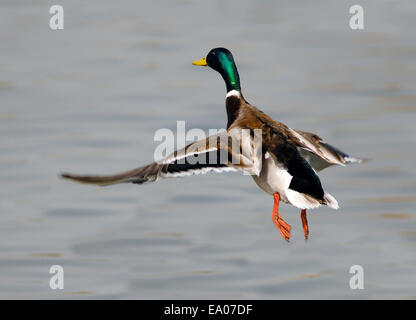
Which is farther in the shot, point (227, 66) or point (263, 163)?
point (227, 66)

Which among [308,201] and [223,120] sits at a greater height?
[223,120]

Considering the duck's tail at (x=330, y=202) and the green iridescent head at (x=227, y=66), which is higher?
the green iridescent head at (x=227, y=66)

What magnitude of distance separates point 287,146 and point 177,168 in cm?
76

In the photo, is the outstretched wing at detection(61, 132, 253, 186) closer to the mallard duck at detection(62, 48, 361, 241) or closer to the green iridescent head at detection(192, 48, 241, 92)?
the mallard duck at detection(62, 48, 361, 241)

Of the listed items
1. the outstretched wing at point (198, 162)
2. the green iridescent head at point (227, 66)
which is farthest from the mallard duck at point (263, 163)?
the green iridescent head at point (227, 66)

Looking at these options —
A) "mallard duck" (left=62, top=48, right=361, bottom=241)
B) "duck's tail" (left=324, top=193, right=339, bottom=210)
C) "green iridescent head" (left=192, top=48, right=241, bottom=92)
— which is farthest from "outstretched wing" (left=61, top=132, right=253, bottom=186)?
"green iridescent head" (left=192, top=48, right=241, bottom=92)

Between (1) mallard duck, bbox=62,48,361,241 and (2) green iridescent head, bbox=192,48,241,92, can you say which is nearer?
(1) mallard duck, bbox=62,48,361,241

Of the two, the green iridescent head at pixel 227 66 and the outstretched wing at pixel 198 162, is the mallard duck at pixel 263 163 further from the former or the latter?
the green iridescent head at pixel 227 66

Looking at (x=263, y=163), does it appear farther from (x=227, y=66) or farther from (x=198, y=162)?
(x=227, y=66)

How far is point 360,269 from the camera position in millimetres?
9930

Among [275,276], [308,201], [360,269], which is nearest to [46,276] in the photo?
[275,276]

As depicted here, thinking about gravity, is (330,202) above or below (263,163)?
below

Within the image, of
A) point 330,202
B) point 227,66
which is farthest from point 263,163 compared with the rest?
point 227,66

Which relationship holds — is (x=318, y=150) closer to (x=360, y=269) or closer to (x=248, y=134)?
(x=248, y=134)
